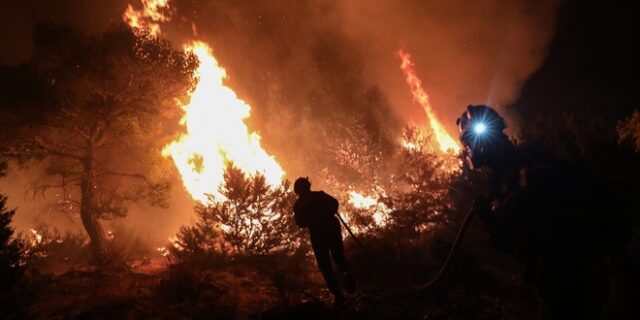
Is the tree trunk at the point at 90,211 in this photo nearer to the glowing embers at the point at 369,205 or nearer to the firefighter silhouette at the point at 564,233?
the glowing embers at the point at 369,205

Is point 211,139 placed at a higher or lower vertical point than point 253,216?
higher

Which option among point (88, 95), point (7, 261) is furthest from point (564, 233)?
point (88, 95)

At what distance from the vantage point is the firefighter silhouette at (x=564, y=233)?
2691 mm

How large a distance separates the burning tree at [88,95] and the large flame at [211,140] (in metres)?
1.68

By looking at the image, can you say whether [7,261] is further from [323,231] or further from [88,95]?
[88,95]

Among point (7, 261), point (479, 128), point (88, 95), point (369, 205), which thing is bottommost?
point (7, 261)

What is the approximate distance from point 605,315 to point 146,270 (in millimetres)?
13619

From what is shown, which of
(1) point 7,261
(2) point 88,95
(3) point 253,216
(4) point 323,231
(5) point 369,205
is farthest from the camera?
(5) point 369,205

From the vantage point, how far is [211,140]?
57.1 feet

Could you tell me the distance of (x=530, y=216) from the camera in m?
2.87

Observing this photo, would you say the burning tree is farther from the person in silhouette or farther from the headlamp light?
the headlamp light

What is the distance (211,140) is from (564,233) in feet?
54.4

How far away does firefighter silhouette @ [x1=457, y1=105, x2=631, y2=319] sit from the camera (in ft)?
8.83

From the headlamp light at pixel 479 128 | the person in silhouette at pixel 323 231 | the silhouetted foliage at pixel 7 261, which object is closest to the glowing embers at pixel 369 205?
the person in silhouette at pixel 323 231
